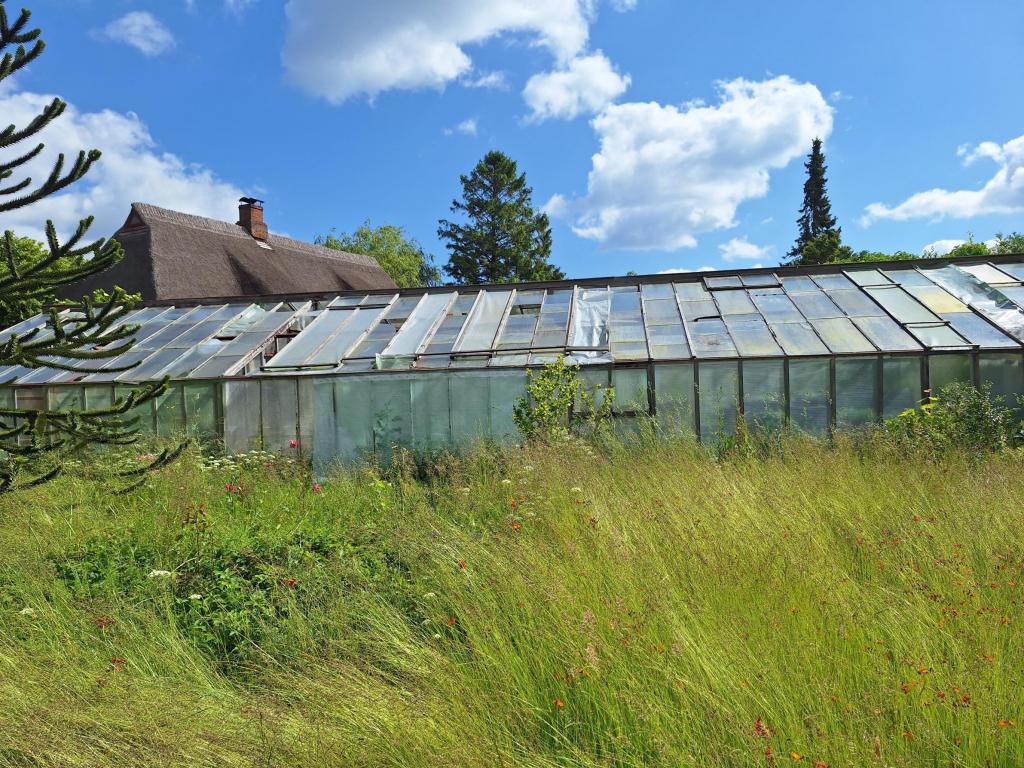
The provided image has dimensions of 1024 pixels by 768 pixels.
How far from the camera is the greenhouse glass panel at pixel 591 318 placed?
12.2 metres

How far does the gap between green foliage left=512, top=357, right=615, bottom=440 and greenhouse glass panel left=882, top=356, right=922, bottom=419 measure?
4.44m

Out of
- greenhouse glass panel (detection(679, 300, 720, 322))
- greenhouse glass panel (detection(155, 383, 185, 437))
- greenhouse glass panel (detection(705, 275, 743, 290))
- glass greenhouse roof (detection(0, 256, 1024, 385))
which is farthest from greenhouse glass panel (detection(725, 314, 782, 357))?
greenhouse glass panel (detection(155, 383, 185, 437))

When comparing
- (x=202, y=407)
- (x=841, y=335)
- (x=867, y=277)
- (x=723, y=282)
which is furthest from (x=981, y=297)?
(x=202, y=407)

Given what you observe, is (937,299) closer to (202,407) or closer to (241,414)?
(241,414)

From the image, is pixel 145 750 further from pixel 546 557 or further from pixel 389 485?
pixel 389 485

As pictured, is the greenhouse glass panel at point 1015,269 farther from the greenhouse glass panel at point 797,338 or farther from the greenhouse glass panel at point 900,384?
the greenhouse glass panel at point 797,338

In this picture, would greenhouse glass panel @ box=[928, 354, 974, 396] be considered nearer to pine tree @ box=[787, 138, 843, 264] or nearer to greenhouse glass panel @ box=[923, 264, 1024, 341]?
greenhouse glass panel @ box=[923, 264, 1024, 341]

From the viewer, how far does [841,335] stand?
11.6 meters

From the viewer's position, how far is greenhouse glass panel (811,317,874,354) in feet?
36.2

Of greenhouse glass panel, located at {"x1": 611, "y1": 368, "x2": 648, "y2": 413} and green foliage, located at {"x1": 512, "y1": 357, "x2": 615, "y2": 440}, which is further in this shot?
greenhouse glass panel, located at {"x1": 611, "y1": 368, "x2": 648, "y2": 413}

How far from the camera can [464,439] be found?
11.3m

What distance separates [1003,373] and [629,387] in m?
5.94

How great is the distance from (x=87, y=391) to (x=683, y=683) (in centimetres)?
1326

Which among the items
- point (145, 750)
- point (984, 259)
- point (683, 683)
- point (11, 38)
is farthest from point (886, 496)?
point (984, 259)
